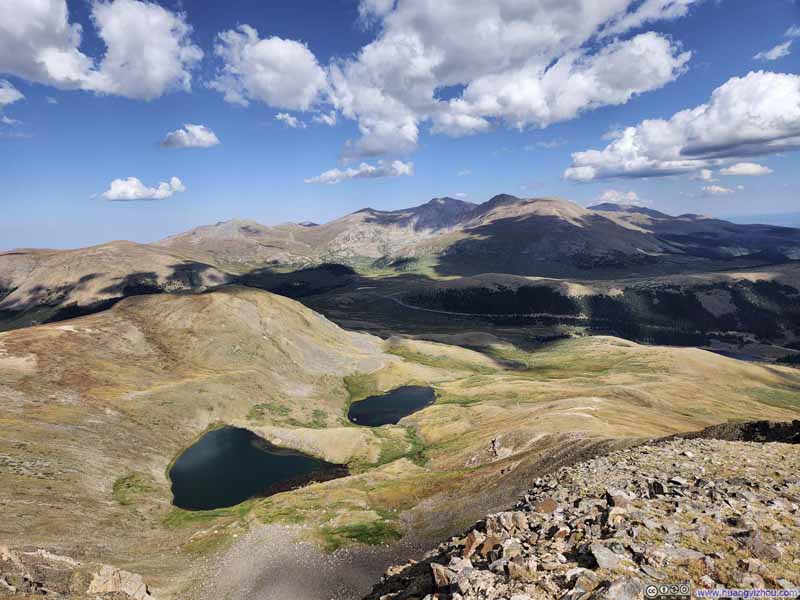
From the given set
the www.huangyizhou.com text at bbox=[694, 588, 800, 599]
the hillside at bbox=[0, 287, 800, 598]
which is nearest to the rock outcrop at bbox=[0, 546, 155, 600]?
the hillside at bbox=[0, 287, 800, 598]

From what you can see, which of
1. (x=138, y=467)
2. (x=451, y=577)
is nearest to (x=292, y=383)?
(x=138, y=467)

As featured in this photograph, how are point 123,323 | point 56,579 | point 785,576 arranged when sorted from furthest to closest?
point 123,323
point 56,579
point 785,576

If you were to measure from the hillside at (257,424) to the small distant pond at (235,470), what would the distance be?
3.48m

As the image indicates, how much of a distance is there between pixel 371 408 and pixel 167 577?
105 meters

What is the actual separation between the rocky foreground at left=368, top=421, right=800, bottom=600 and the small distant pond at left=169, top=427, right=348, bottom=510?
71011 millimetres

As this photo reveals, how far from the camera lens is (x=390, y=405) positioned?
158 metres

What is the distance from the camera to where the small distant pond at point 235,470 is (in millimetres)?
91188

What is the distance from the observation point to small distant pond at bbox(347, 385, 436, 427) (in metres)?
145

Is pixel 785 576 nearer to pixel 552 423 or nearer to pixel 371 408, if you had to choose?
pixel 552 423

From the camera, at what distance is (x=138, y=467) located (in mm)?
93062

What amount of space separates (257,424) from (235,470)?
2370cm

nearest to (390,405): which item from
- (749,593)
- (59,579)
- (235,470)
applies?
(235,470)

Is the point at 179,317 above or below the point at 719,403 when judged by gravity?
above

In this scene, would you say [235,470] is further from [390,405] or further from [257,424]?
[390,405]
